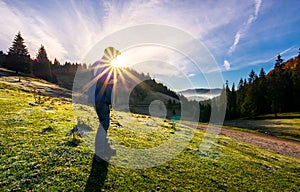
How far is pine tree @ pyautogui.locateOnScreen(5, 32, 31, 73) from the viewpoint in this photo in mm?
65688

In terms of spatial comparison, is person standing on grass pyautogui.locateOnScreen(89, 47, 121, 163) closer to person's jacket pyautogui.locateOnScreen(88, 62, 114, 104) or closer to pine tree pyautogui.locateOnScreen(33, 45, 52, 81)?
person's jacket pyautogui.locateOnScreen(88, 62, 114, 104)

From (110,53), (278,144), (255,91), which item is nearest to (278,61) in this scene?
(255,91)

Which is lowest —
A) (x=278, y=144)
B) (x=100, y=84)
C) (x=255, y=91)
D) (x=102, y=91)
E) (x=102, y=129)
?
(x=278, y=144)

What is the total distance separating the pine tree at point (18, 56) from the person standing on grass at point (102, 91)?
7952 cm

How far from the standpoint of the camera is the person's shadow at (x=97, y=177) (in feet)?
15.1

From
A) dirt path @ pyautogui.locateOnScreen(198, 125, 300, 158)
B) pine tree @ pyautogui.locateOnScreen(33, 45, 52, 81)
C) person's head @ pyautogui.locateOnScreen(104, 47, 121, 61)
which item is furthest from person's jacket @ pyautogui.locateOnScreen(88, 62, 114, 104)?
pine tree @ pyautogui.locateOnScreen(33, 45, 52, 81)

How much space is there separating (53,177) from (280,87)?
7653 cm

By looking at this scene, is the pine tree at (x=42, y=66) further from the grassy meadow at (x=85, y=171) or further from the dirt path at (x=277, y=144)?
the grassy meadow at (x=85, y=171)

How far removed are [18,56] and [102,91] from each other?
80812 millimetres

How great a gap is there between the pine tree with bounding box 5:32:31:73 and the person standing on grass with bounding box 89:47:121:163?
79.5m

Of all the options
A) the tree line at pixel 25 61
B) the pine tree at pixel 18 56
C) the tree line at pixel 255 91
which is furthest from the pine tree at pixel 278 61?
the pine tree at pixel 18 56

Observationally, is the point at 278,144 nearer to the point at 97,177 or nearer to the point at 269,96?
the point at 97,177

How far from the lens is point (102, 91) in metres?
6.01

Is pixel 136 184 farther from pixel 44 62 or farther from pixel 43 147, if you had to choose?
pixel 44 62
